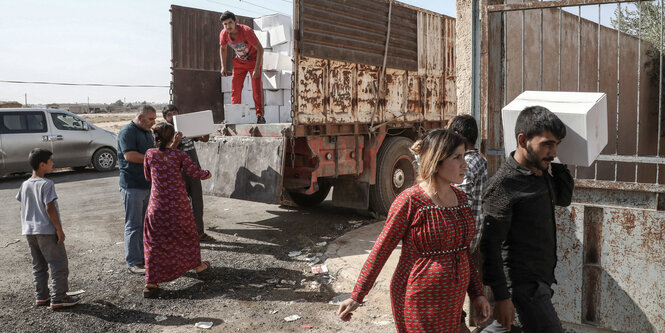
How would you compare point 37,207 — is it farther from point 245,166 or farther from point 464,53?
point 464,53

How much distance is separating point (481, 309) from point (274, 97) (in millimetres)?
5176

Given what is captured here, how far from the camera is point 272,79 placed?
709 cm

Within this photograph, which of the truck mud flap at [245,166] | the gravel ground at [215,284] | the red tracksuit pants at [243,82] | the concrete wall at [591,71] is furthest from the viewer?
the red tracksuit pants at [243,82]

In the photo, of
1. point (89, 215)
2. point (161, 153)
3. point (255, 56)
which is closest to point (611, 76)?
point (255, 56)

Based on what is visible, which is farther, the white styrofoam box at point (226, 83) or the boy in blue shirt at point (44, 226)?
the white styrofoam box at point (226, 83)

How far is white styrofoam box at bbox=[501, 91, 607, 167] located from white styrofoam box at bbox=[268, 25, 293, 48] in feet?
16.6

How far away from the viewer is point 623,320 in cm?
323

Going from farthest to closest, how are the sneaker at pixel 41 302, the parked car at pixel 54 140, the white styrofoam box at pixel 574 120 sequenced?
Answer: the parked car at pixel 54 140
the sneaker at pixel 41 302
the white styrofoam box at pixel 574 120

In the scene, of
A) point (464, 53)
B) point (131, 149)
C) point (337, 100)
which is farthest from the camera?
point (337, 100)

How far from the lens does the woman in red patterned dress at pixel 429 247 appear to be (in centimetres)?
229

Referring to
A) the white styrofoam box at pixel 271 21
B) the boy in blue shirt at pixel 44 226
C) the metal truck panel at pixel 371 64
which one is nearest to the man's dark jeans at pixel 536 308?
the boy in blue shirt at pixel 44 226

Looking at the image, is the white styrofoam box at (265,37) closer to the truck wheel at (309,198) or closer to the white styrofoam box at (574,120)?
the truck wheel at (309,198)

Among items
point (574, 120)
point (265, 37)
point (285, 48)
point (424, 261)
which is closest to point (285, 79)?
point (285, 48)

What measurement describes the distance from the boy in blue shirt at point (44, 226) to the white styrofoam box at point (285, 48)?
3.72 meters
